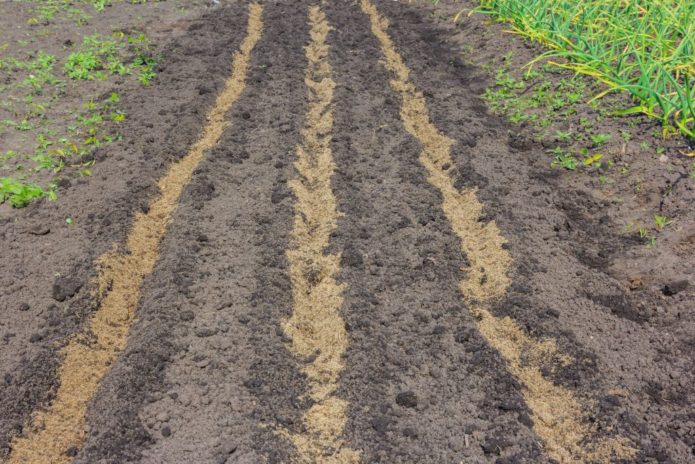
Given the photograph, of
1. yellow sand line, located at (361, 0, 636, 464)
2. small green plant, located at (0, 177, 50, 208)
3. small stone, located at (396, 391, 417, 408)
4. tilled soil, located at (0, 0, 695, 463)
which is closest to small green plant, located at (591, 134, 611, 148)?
tilled soil, located at (0, 0, 695, 463)

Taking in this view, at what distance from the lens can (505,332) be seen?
3.21m

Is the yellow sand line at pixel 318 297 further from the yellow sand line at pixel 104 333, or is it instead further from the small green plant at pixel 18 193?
the small green plant at pixel 18 193

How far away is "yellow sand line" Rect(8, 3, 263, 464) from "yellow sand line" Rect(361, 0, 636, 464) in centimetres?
206

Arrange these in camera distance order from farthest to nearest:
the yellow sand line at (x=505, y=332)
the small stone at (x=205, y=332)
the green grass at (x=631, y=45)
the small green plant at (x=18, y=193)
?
the green grass at (x=631, y=45), the small green plant at (x=18, y=193), the small stone at (x=205, y=332), the yellow sand line at (x=505, y=332)

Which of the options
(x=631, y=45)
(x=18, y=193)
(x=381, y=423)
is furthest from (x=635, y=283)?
(x=18, y=193)

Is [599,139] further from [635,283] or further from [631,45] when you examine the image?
[635,283]

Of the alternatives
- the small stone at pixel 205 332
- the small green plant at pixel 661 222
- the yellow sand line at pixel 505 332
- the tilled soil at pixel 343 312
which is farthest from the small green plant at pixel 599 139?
the small stone at pixel 205 332

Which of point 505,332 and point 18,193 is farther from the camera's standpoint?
point 18,193

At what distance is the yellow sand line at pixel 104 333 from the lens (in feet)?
8.73

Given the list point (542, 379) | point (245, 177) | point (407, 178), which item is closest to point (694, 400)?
point (542, 379)

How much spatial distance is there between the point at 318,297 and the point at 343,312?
26 centimetres

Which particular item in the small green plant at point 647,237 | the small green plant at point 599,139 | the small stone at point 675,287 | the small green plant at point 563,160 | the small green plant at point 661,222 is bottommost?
the small stone at point 675,287

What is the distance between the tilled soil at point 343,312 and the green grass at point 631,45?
38.3 inches

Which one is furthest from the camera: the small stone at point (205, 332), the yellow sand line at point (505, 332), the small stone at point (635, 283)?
the small stone at point (635, 283)
